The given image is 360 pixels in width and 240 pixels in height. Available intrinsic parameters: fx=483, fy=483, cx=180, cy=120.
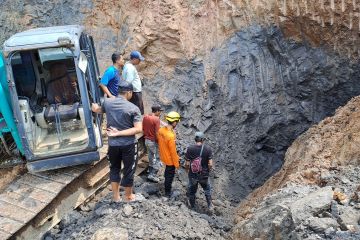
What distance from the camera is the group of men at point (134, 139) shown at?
607 cm

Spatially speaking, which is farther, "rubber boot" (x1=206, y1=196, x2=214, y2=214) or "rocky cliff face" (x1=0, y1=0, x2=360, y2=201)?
"rocky cliff face" (x1=0, y1=0, x2=360, y2=201)

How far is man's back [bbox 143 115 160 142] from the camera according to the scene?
768cm

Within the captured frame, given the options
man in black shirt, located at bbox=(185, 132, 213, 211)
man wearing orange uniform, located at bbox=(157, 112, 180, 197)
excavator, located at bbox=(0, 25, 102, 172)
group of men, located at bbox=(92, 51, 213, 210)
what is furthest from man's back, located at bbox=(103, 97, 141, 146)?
man in black shirt, located at bbox=(185, 132, 213, 211)

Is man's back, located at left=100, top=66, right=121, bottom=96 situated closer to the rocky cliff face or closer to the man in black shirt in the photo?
the man in black shirt

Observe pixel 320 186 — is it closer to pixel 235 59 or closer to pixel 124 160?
pixel 124 160

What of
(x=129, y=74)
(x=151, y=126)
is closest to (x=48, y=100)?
(x=129, y=74)

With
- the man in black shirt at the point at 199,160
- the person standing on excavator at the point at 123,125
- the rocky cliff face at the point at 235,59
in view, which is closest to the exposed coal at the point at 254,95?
the rocky cliff face at the point at 235,59

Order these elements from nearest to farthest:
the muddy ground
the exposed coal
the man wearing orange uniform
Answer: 1. the muddy ground
2. the man wearing orange uniform
3. the exposed coal

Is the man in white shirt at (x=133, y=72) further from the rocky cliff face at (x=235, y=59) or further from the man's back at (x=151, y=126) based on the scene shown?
the rocky cliff face at (x=235, y=59)

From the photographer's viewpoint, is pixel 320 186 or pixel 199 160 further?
pixel 199 160

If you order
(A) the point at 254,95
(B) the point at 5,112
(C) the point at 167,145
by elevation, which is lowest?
(A) the point at 254,95

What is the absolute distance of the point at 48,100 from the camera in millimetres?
7648

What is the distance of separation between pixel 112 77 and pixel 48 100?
107 centimetres

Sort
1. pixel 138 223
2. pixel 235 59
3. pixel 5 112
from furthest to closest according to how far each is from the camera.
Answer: pixel 235 59, pixel 5 112, pixel 138 223
